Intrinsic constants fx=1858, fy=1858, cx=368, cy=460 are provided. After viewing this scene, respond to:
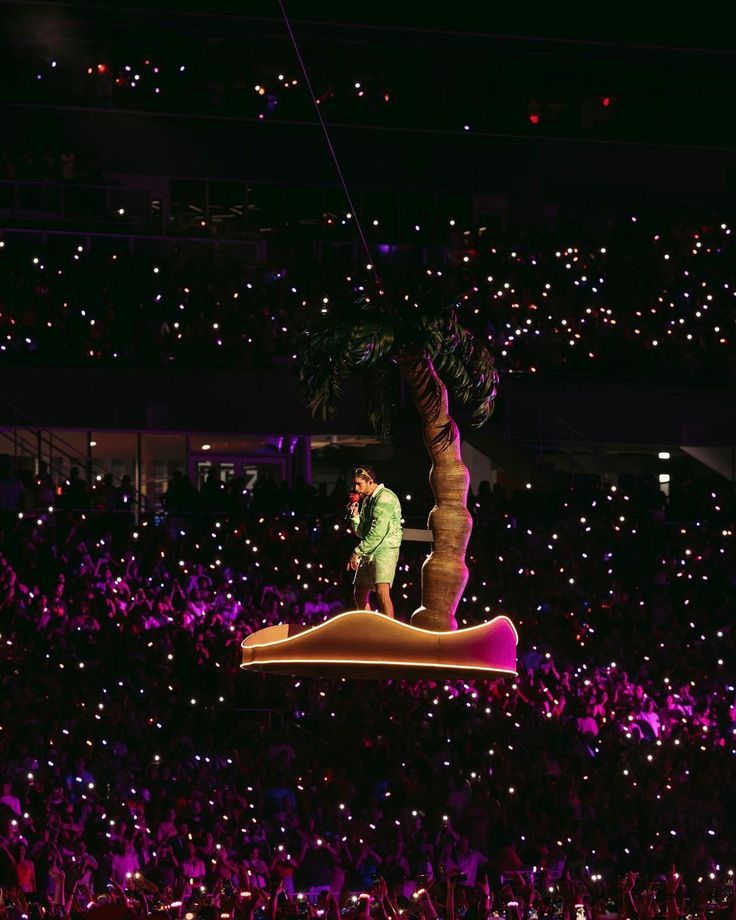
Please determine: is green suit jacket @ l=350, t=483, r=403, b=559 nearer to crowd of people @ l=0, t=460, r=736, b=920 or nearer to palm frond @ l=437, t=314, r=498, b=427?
palm frond @ l=437, t=314, r=498, b=427

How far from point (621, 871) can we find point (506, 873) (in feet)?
5.71

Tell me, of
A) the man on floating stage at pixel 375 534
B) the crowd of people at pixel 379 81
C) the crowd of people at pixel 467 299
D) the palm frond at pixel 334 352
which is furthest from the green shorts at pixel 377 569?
the crowd of people at pixel 379 81

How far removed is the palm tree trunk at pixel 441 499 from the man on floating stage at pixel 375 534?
0.42 m

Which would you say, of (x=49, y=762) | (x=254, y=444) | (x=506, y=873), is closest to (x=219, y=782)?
(x=49, y=762)

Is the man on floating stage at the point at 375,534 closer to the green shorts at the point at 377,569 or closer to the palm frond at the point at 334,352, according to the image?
the green shorts at the point at 377,569

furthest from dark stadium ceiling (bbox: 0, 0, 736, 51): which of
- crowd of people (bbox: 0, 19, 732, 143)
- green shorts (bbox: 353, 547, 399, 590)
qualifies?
green shorts (bbox: 353, 547, 399, 590)

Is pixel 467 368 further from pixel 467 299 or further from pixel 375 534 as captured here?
pixel 467 299

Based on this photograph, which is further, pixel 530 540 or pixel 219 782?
pixel 530 540

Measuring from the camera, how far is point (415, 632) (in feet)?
36.7

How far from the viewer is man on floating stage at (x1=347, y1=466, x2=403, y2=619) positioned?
1205cm

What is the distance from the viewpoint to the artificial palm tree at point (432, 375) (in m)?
11.1

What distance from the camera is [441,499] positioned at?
37.7 ft

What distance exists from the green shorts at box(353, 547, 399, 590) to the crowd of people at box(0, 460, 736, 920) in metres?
4.10

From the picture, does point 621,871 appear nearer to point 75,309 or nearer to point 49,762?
point 49,762
